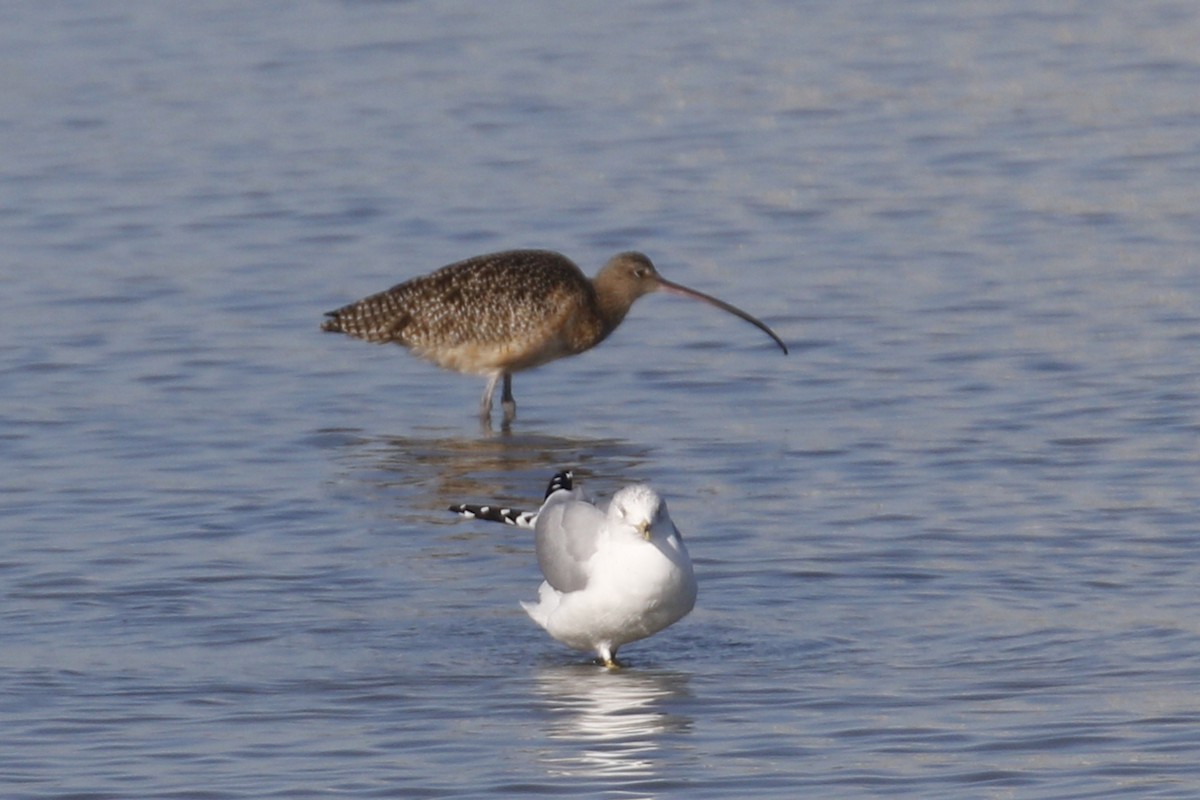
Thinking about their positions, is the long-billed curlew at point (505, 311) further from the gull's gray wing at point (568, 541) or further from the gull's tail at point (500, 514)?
the gull's gray wing at point (568, 541)

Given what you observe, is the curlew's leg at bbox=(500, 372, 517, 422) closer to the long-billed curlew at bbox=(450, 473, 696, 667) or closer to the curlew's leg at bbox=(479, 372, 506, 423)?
the curlew's leg at bbox=(479, 372, 506, 423)

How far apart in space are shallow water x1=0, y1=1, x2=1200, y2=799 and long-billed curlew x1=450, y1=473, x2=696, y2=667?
0.19 metres

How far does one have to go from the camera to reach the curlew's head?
13.4m

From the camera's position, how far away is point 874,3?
73.3 feet

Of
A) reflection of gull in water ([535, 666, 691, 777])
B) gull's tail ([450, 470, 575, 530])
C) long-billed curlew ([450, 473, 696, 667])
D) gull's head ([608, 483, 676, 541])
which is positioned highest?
gull's tail ([450, 470, 575, 530])

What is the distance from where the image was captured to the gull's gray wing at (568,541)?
8.62m

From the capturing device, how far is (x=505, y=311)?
13117mm

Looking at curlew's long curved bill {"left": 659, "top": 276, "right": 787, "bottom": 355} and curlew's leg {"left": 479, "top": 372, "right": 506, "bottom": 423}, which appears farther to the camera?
curlew's long curved bill {"left": 659, "top": 276, "right": 787, "bottom": 355}

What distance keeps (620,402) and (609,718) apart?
4827 mm

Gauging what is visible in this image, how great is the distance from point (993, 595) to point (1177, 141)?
29.3 feet

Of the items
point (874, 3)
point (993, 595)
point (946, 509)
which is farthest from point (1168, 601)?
point (874, 3)

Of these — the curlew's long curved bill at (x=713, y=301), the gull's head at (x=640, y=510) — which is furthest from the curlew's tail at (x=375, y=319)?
the gull's head at (x=640, y=510)

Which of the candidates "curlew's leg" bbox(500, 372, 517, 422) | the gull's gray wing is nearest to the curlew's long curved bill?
"curlew's leg" bbox(500, 372, 517, 422)

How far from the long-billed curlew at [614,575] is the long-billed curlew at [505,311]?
161 inches
